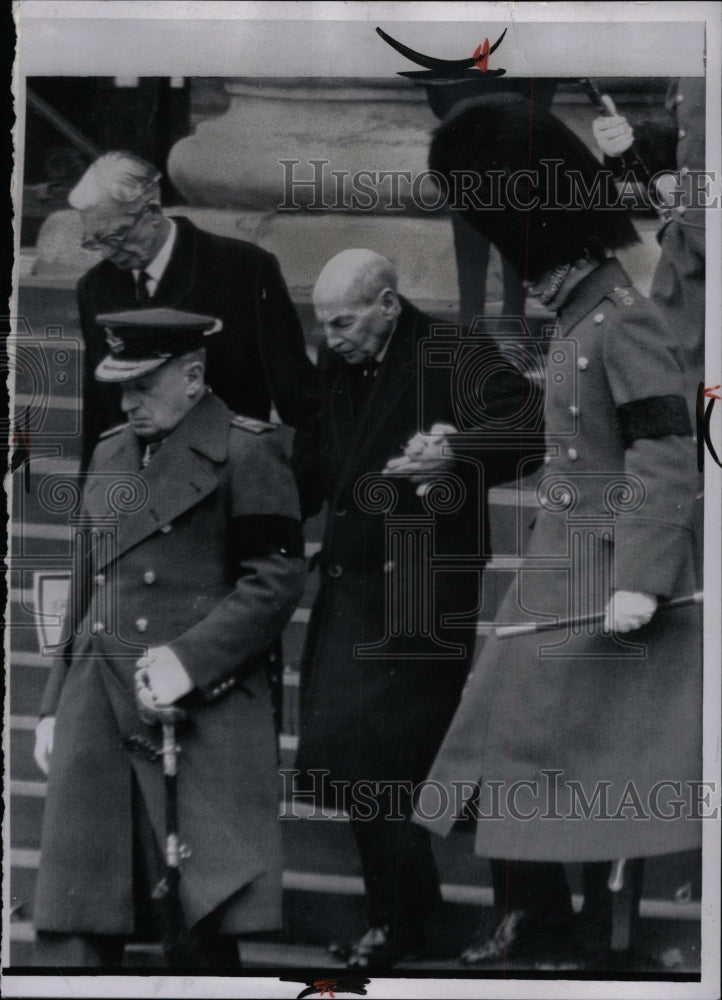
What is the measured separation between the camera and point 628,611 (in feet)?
11.7

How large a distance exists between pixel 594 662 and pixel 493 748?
0.41 m

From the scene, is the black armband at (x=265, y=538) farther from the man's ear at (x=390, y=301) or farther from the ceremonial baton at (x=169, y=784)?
the man's ear at (x=390, y=301)

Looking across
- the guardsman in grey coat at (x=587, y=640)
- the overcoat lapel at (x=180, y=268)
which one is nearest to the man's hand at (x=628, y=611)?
the guardsman in grey coat at (x=587, y=640)

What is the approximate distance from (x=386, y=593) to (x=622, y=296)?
1.19 m

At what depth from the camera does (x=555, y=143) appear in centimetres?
363

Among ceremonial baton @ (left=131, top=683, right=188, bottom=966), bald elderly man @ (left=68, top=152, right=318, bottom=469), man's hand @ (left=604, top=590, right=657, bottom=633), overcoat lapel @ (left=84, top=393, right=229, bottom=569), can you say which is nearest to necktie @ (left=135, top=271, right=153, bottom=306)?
bald elderly man @ (left=68, top=152, right=318, bottom=469)

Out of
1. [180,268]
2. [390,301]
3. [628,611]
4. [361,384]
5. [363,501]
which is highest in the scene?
[180,268]

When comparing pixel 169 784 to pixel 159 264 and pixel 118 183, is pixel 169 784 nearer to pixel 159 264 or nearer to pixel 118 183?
pixel 159 264

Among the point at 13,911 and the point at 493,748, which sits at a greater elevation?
the point at 493,748

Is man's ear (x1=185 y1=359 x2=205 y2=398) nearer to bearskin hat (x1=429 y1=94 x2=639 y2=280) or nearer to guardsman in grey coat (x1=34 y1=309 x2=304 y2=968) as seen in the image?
guardsman in grey coat (x1=34 y1=309 x2=304 y2=968)

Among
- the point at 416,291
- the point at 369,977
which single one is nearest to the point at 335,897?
the point at 369,977

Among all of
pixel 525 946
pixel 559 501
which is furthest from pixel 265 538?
pixel 525 946

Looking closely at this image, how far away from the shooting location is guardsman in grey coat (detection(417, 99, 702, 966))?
140 inches

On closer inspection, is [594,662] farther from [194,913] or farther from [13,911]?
[13,911]
